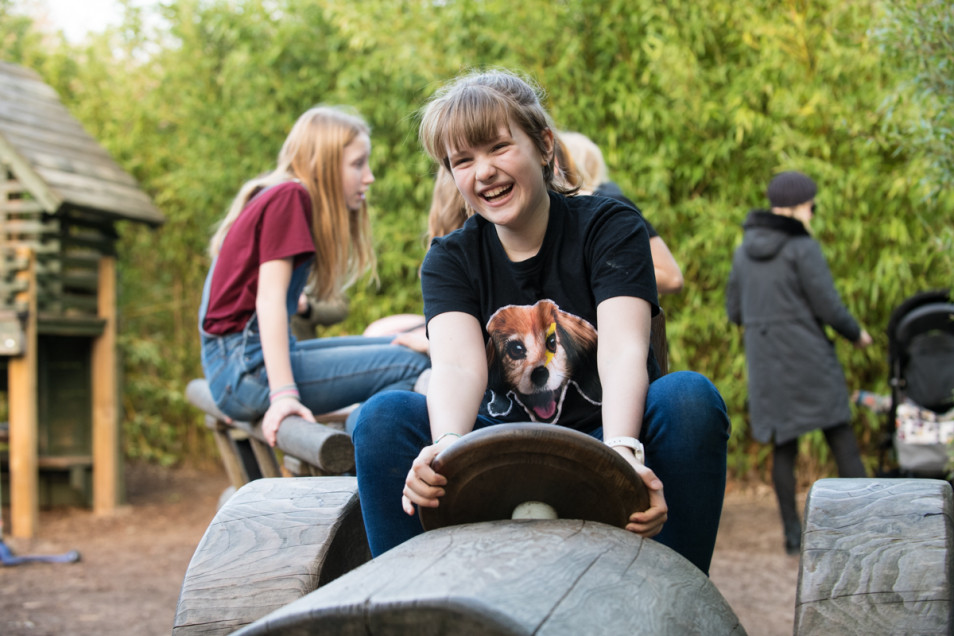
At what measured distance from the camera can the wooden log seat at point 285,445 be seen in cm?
264

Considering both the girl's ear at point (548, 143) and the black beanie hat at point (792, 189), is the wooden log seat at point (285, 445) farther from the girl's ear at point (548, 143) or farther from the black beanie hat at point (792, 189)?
the black beanie hat at point (792, 189)

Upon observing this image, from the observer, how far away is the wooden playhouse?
6895mm

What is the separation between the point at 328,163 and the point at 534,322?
5.41ft

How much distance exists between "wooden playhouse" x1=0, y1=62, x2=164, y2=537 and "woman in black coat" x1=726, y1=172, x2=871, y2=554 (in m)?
4.39

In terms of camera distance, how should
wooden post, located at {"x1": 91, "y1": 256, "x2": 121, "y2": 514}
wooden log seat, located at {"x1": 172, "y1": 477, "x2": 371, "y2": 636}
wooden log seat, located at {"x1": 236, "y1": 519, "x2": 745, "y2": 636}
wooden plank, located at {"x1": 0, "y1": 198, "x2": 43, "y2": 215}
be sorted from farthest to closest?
1. wooden post, located at {"x1": 91, "y1": 256, "x2": 121, "y2": 514}
2. wooden plank, located at {"x1": 0, "y1": 198, "x2": 43, "y2": 215}
3. wooden log seat, located at {"x1": 172, "y1": 477, "x2": 371, "y2": 636}
4. wooden log seat, located at {"x1": 236, "y1": 519, "x2": 745, "y2": 636}

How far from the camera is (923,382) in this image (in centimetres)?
524

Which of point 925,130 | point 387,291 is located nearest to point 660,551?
point 925,130

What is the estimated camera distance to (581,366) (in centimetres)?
215

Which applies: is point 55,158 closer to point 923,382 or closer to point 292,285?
point 292,285

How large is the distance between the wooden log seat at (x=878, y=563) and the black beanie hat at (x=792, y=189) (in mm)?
3888

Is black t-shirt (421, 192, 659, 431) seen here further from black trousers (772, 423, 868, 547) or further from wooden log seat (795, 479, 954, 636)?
black trousers (772, 423, 868, 547)

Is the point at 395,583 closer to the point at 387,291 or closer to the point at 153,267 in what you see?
the point at 387,291

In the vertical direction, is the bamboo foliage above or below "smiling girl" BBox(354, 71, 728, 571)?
above

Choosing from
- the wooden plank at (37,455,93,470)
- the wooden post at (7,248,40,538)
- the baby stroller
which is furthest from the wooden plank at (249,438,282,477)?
the wooden plank at (37,455,93,470)
